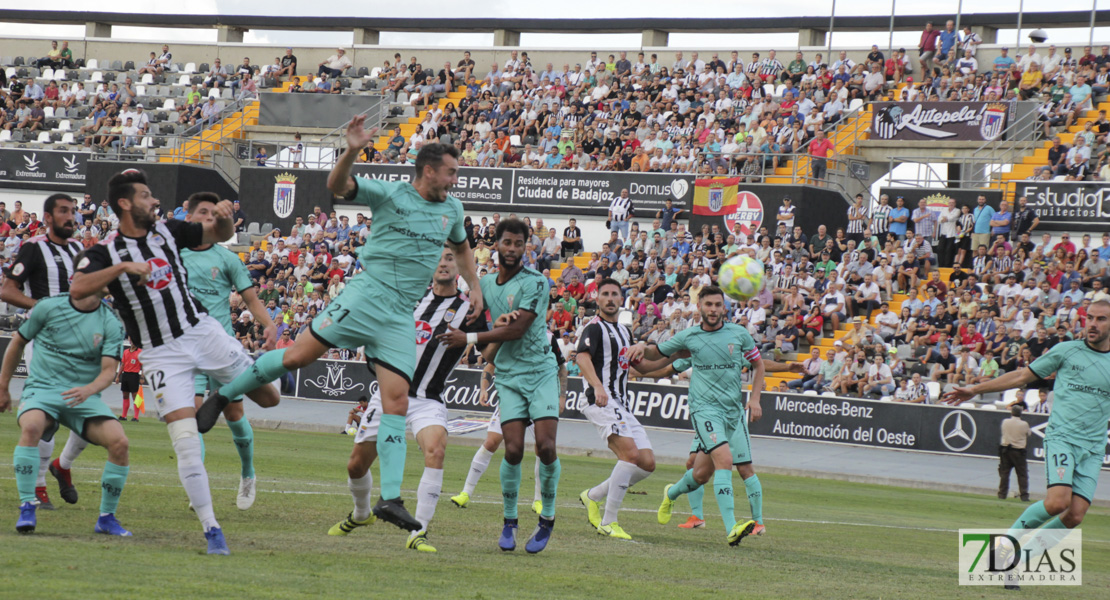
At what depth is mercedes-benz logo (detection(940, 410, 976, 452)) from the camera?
23.8 m

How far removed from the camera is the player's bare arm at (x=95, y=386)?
8.09 meters

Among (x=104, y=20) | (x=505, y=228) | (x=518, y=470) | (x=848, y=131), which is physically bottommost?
(x=518, y=470)

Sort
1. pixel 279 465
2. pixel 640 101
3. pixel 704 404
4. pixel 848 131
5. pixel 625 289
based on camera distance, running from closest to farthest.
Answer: pixel 704 404
pixel 279 465
pixel 625 289
pixel 848 131
pixel 640 101

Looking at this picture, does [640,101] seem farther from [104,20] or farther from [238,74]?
[104,20]

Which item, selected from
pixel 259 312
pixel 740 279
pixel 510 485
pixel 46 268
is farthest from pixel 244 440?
pixel 740 279

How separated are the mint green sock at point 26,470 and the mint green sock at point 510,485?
3246 mm

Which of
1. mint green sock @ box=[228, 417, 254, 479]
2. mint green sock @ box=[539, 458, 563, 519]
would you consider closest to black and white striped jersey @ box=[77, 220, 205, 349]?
mint green sock @ box=[228, 417, 254, 479]

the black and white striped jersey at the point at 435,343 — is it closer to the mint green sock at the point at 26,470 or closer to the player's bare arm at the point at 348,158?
the player's bare arm at the point at 348,158

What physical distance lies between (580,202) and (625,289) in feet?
19.3

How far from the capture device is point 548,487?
896cm

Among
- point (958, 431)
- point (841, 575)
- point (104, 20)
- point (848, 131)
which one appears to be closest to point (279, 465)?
point (841, 575)

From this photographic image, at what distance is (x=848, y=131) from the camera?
115 feet

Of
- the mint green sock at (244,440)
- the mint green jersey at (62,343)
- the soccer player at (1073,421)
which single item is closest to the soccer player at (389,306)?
the mint green jersey at (62,343)

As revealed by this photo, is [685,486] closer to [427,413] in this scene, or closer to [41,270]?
[427,413]
